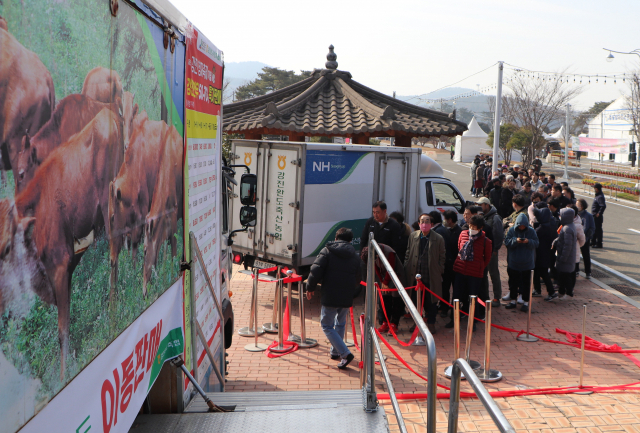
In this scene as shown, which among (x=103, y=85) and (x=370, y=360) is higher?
(x=103, y=85)

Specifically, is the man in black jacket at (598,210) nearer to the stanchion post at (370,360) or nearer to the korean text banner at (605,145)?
the stanchion post at (370,360)

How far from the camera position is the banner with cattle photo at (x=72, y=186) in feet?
5.06

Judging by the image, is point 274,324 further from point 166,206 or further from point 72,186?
point 72,186

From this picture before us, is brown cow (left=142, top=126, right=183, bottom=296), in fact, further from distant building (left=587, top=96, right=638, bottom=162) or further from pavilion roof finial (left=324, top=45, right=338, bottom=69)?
distant building (left=587, top=96, right=638, bottom=162)

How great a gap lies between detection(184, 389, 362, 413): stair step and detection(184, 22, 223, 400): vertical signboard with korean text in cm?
17

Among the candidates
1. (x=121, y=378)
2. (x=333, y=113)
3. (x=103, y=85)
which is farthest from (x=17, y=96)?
(x=333, y=113)

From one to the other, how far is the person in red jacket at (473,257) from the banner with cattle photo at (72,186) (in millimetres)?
5785

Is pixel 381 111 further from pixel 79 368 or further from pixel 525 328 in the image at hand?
pixel 79 368

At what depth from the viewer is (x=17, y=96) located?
5.07 feet

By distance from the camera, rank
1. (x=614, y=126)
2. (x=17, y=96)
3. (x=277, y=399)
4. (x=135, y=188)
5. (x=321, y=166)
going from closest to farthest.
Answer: (x=17, y=96), (x=135, y=188), (x=277, y=399), (x=321, y=166), (x=614, y=126)

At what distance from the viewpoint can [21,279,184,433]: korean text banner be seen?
1.88 meters

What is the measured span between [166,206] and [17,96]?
5.57ft

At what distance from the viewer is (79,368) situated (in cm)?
202

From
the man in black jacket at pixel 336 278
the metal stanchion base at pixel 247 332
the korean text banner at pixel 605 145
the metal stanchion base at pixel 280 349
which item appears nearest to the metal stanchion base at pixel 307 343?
the metal stanchion base at pixel 280 349
